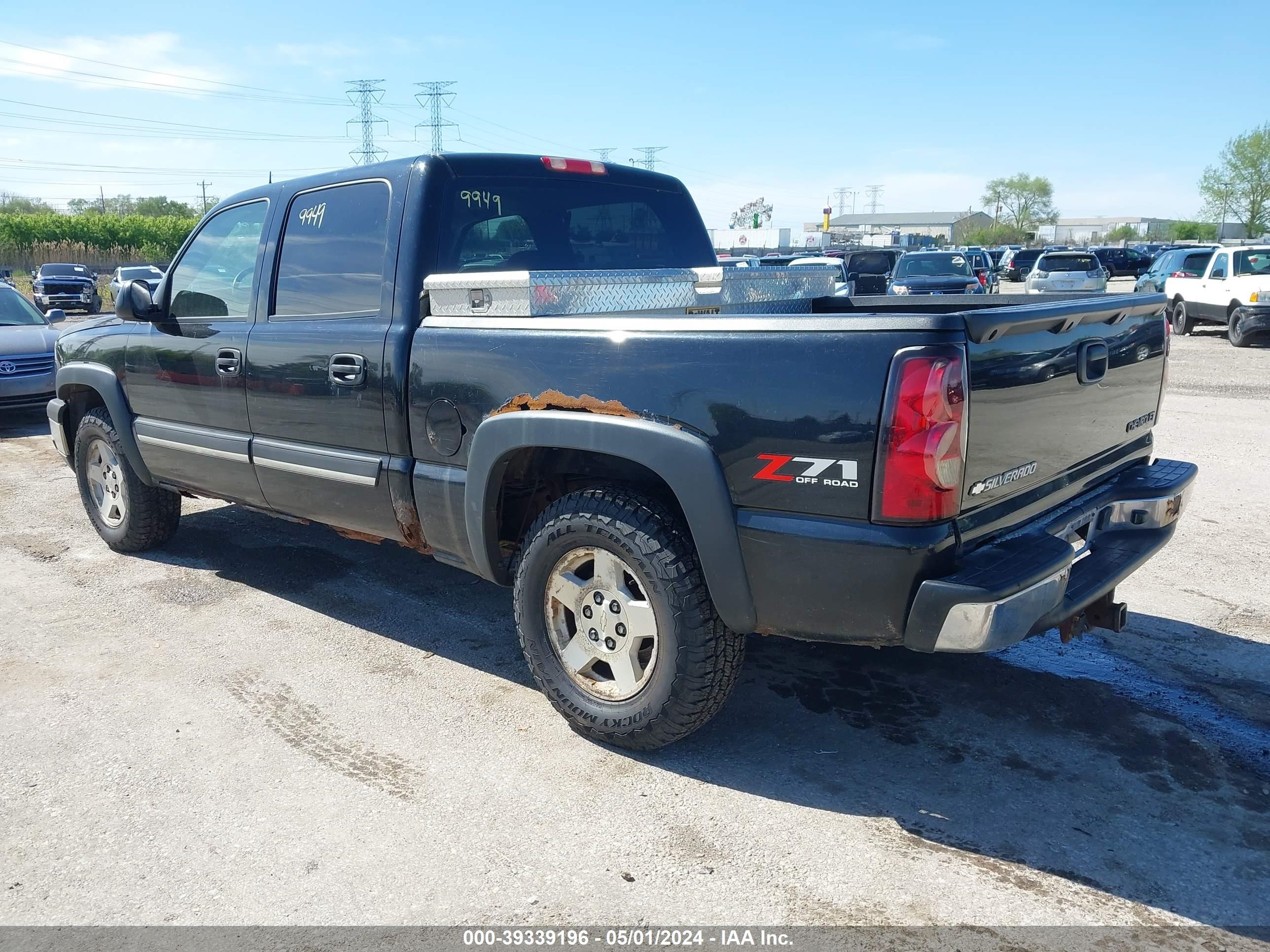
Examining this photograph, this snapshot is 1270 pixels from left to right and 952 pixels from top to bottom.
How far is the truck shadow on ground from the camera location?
275cm

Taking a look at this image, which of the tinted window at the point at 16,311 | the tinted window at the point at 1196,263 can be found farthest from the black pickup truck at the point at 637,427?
the tinted window at the point at 1196,263

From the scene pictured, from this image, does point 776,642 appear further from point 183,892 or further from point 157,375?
point 157,375

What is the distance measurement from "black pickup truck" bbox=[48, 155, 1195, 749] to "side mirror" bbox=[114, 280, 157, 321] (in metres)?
0.02

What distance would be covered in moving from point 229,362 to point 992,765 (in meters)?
3.67

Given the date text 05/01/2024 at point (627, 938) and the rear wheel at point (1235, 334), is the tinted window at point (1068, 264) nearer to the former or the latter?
the rear wheel at point (1235, 334)

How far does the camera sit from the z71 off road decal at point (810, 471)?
272 centimetres

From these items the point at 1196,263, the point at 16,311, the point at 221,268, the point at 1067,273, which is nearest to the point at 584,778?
the point at 221,268

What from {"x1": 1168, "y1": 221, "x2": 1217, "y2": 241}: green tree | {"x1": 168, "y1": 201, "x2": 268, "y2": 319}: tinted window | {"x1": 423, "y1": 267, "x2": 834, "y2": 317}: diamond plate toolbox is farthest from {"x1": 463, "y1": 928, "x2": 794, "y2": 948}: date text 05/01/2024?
{"x1": 1168, "y1": 221, "x2": 1217, "y2": 241}: green tree

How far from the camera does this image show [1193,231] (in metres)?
94.6

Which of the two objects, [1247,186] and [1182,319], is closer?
[1182,319]

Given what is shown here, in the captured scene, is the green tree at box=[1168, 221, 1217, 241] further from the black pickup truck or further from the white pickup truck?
the black pickup truck

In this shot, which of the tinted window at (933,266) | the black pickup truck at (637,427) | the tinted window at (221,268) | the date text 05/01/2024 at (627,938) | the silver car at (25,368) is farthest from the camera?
the tinted window at (933,266)

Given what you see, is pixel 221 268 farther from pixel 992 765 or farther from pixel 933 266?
pixel 933 266

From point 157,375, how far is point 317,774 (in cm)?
271
